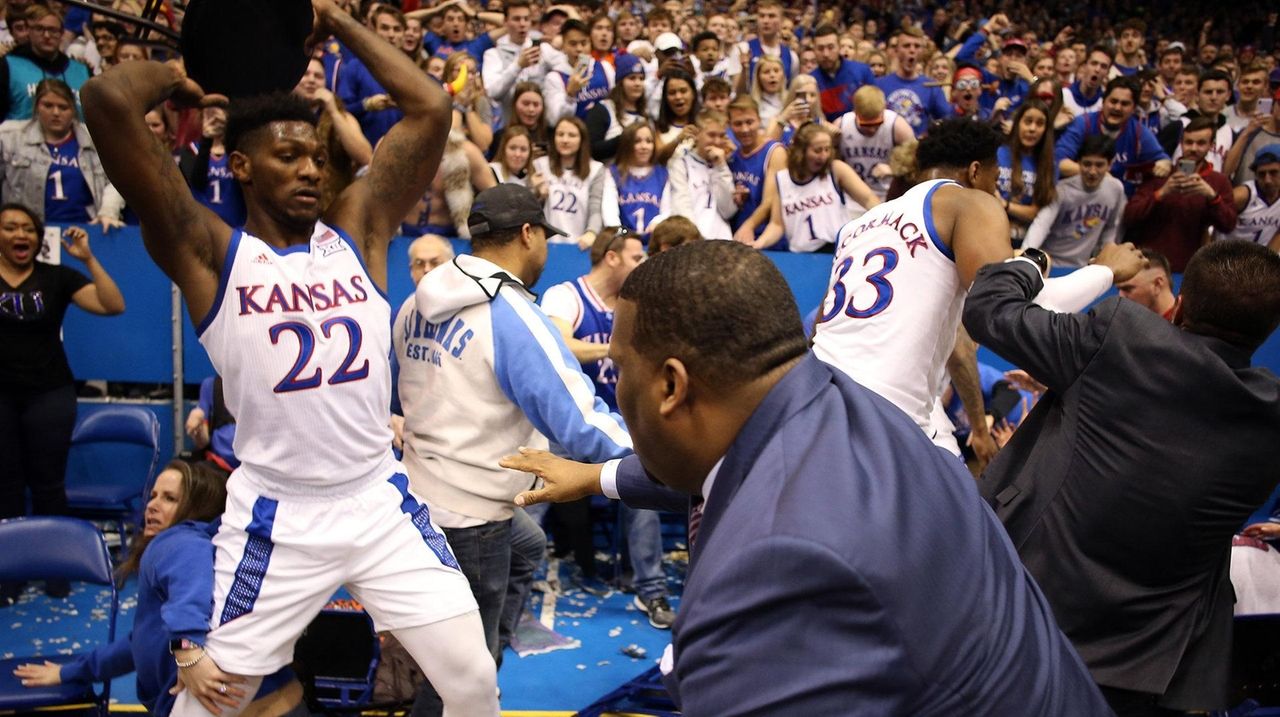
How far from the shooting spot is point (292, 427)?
2.82 metres

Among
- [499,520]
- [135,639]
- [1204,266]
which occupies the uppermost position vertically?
[1204,266]

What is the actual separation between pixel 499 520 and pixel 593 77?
5.40 m

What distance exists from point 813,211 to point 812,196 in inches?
3.9

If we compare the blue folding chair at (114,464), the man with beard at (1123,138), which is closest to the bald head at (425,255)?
the blue folding chair at (114,464)

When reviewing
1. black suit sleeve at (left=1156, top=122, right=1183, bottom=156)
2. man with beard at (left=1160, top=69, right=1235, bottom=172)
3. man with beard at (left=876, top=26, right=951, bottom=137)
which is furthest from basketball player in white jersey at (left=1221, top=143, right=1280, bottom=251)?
man with beard at (left=876, top=26, right=951, bottom=137)

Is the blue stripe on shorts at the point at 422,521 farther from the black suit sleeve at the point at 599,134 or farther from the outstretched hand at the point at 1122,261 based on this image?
the black suit sleeve at the point at 599,134

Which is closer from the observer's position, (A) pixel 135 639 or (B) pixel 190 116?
(A) pixel 135 639

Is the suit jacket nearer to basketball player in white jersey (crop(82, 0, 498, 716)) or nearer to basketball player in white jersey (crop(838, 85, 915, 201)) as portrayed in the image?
basketball player in white jersey (crop(82, 0, 498, 716))

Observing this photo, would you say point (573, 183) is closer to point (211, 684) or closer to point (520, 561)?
point (520, 561)

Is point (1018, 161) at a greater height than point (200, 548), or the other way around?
point (1018, 161)

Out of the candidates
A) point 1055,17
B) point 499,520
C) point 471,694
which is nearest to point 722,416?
point 471,694

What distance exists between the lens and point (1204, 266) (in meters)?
2.67

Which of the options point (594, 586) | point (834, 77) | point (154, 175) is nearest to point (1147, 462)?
point (154, 175)

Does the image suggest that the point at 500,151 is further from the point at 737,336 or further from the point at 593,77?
the point at 737,336
